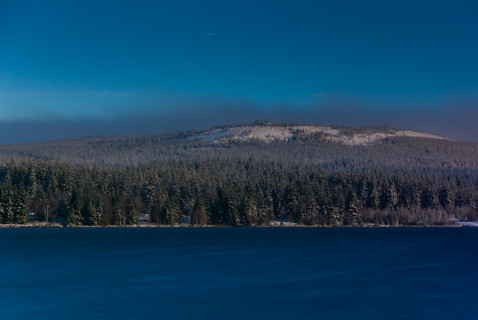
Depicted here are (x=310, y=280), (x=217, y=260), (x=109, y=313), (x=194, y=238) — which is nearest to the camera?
(x=109, y=313)

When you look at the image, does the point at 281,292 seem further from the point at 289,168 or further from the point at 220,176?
the point at 289,168

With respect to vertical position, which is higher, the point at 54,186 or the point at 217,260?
the point at 54,186

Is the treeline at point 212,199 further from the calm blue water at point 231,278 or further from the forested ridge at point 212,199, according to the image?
the calm blue water at point 231,278

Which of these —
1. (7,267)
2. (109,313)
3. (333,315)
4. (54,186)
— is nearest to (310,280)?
(333,315)

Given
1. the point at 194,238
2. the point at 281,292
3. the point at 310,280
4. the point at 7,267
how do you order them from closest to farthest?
the point at 281,292 → the point at 310,280 → the point at 7,267 → the point at 194,238

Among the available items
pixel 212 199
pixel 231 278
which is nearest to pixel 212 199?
pixel 212 199

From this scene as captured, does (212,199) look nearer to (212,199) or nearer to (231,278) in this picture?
(212,199)
